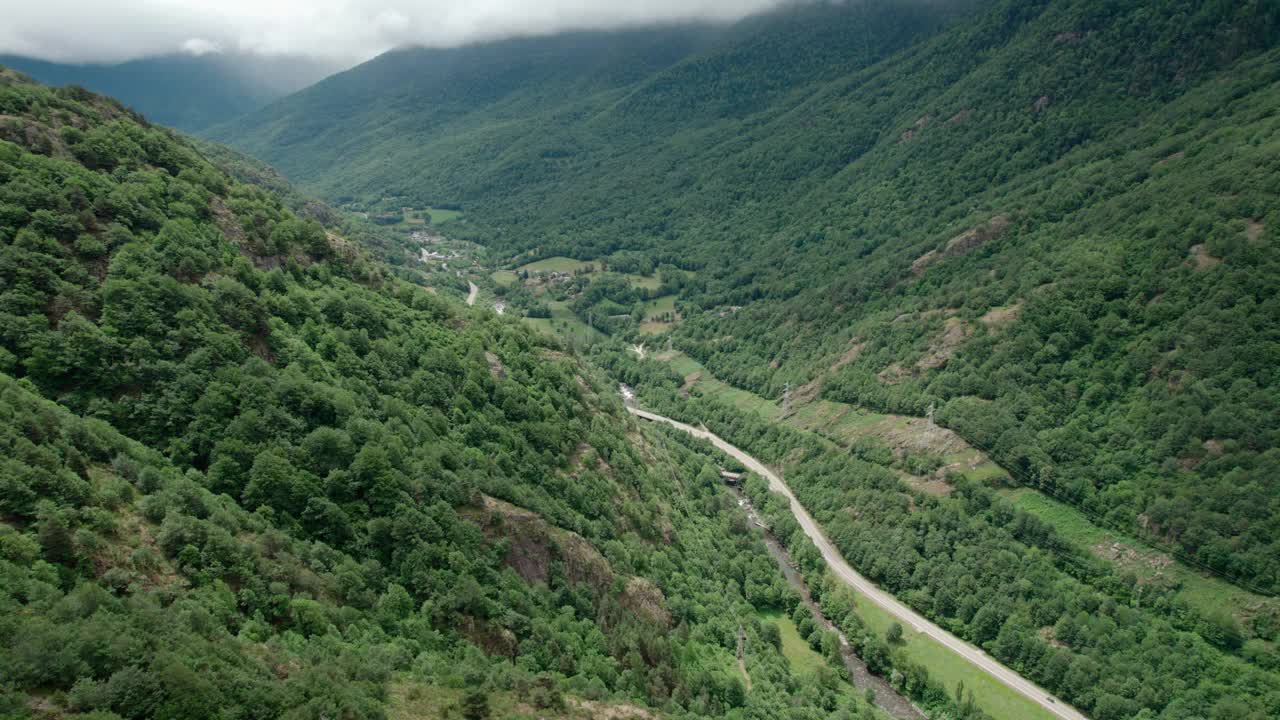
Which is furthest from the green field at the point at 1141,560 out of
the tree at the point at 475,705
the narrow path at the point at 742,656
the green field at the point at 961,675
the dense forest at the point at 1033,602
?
the tree at the point at 475,705

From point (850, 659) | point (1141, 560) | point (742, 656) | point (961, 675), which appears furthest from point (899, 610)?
point (742, 656)

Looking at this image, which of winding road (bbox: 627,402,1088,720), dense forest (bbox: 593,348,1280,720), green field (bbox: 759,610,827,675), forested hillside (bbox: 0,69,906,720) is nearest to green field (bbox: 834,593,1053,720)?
winding road (bbox: 627,402,1088,720)

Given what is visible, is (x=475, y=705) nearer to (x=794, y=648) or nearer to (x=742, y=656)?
(x=742, y=656)

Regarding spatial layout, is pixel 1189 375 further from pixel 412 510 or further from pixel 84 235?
pixel 84 235

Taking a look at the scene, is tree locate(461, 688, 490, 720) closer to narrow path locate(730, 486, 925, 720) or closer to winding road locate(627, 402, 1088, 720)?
narrow path locate(730, 486, 925, 720)

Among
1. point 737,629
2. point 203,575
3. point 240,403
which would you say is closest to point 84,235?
point 240,403

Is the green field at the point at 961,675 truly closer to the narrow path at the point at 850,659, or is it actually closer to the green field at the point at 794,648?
the narrow path at the point at 850,659

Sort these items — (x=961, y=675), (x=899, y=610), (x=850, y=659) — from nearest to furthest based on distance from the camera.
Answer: (x=961, y=675) < (x=850, y=659) < (x=899, y=610)
